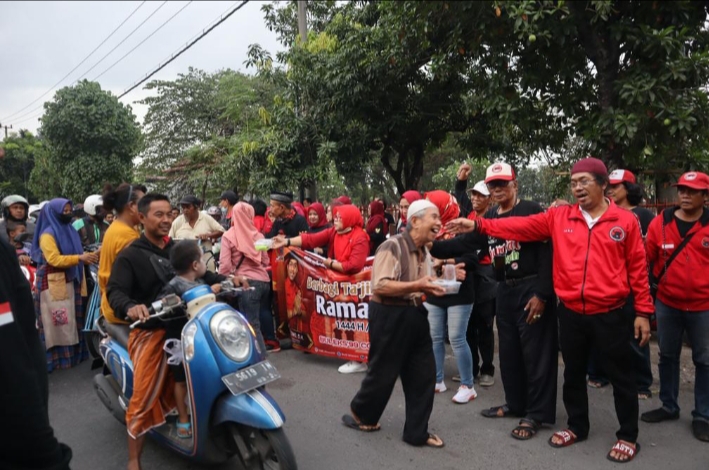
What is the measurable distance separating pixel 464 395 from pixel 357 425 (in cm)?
113

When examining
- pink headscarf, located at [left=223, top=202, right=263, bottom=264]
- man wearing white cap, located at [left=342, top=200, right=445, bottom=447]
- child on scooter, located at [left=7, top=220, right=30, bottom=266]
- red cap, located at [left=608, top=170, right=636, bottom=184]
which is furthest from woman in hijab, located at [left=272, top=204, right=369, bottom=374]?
child on scooter, located at [left=7, top=220, right=30, bottom=266]

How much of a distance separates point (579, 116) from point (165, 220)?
562cm

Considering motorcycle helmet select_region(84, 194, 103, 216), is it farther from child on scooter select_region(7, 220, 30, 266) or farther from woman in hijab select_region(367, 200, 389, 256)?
woman in hijab select_region(367, 200, 389, 256)

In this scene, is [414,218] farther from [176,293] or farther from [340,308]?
[340,308]

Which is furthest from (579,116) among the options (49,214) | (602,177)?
(49,214)

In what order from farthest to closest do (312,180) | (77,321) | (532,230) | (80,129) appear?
(80,129) → (312,180) → (77,321) → (532,230)

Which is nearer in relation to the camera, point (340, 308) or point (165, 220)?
point (165, 220)

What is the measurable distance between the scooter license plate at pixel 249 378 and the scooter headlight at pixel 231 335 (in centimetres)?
9

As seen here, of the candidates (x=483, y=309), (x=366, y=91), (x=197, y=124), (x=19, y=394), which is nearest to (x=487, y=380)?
(x=483, y=309)

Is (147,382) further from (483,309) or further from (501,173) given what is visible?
(483,309)

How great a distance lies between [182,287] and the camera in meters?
3.48

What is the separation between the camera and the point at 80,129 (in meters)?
22.9

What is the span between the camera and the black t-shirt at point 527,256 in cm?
412

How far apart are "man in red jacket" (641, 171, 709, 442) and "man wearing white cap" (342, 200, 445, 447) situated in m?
1.96
